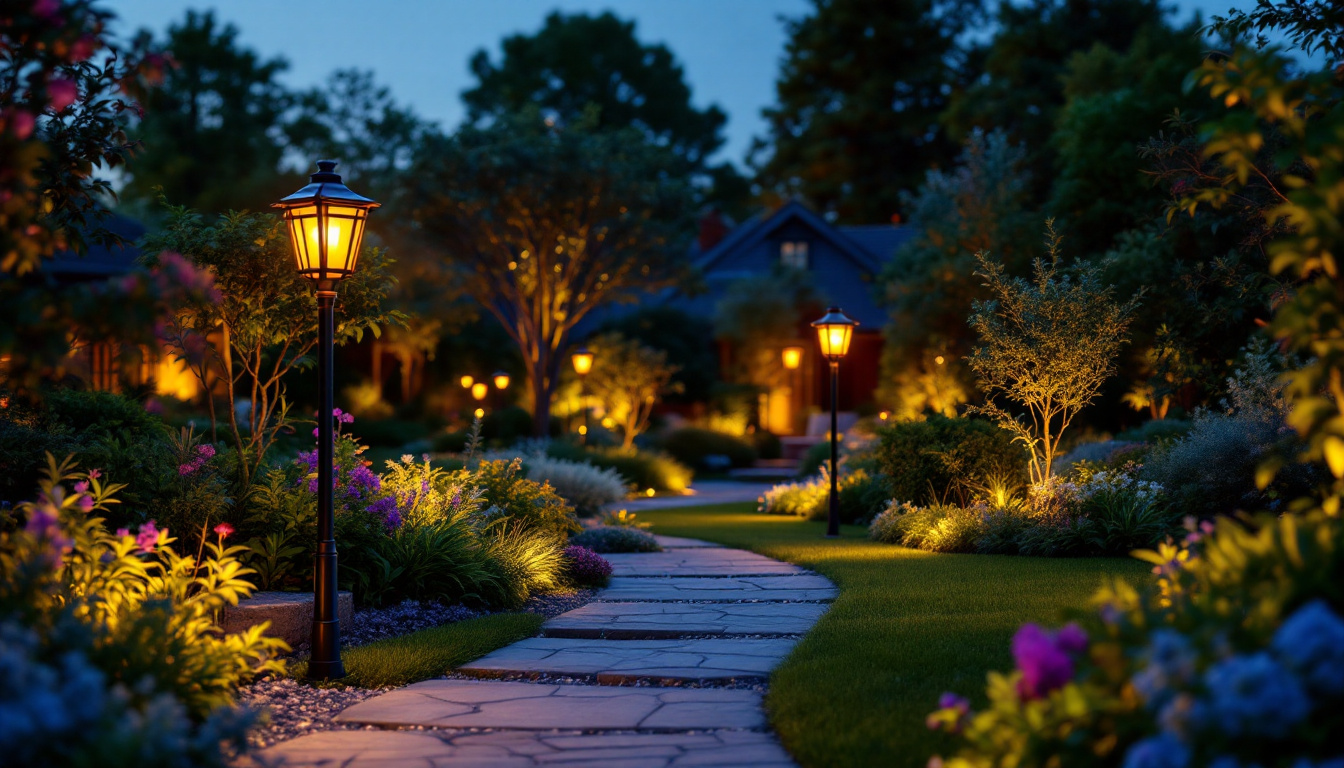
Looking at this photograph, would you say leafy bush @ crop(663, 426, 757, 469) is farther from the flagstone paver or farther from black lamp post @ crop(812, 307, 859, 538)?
the flagstone paver

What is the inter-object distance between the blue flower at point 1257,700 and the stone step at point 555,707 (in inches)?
97.4

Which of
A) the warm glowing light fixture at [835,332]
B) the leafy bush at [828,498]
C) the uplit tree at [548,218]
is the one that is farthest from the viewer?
the uplit tree at [548,218]

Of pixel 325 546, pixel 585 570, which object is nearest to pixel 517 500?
pixel 585 570

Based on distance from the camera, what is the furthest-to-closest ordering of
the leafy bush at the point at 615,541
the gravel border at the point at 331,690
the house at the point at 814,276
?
the house at the point at 814,276, the leafy bush at the point at 615,541, the gravel border at the point at 331,690

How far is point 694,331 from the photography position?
3209 centimetres

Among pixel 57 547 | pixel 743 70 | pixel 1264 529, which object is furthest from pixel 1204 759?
pixel 743 70

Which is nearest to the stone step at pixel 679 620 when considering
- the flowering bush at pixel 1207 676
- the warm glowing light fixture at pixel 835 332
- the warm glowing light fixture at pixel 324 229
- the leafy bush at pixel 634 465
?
the warm glowing light fixture at pixel 324 229

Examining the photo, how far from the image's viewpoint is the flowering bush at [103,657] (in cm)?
274

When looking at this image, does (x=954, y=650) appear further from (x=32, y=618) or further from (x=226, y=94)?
(x=226, y=94)

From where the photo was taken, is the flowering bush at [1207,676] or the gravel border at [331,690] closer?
the flowering bush at [1207,676]

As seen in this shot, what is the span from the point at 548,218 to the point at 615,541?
1125 cm

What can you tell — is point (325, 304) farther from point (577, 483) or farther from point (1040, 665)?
point (577, 483)

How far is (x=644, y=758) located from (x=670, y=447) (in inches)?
912

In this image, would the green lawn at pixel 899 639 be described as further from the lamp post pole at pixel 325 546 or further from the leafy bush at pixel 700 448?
the leafy bush at pixel 700 448
